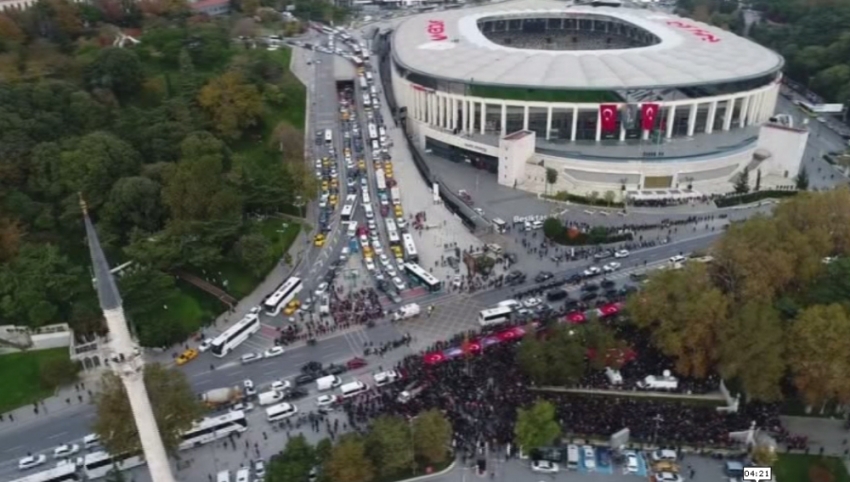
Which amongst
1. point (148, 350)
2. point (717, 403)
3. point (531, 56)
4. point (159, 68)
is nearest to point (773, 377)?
point (717, 403)

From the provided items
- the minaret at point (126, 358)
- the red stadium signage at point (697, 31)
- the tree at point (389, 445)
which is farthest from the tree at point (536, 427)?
the red stadium signage at point (697, 31)

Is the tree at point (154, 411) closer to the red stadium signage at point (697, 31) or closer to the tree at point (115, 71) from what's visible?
the tree at point (115, 71)

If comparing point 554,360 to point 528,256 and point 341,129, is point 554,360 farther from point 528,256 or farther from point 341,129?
point 341,129

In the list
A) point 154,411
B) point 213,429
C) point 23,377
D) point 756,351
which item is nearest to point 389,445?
point 213,429

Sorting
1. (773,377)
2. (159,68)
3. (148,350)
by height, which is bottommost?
(148,350)

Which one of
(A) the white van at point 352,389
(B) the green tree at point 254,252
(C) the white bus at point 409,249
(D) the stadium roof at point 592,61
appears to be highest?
(D) the stadium roof at point 592,61

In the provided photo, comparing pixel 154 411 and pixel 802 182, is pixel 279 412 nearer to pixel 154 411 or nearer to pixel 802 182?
pixel 154 411
